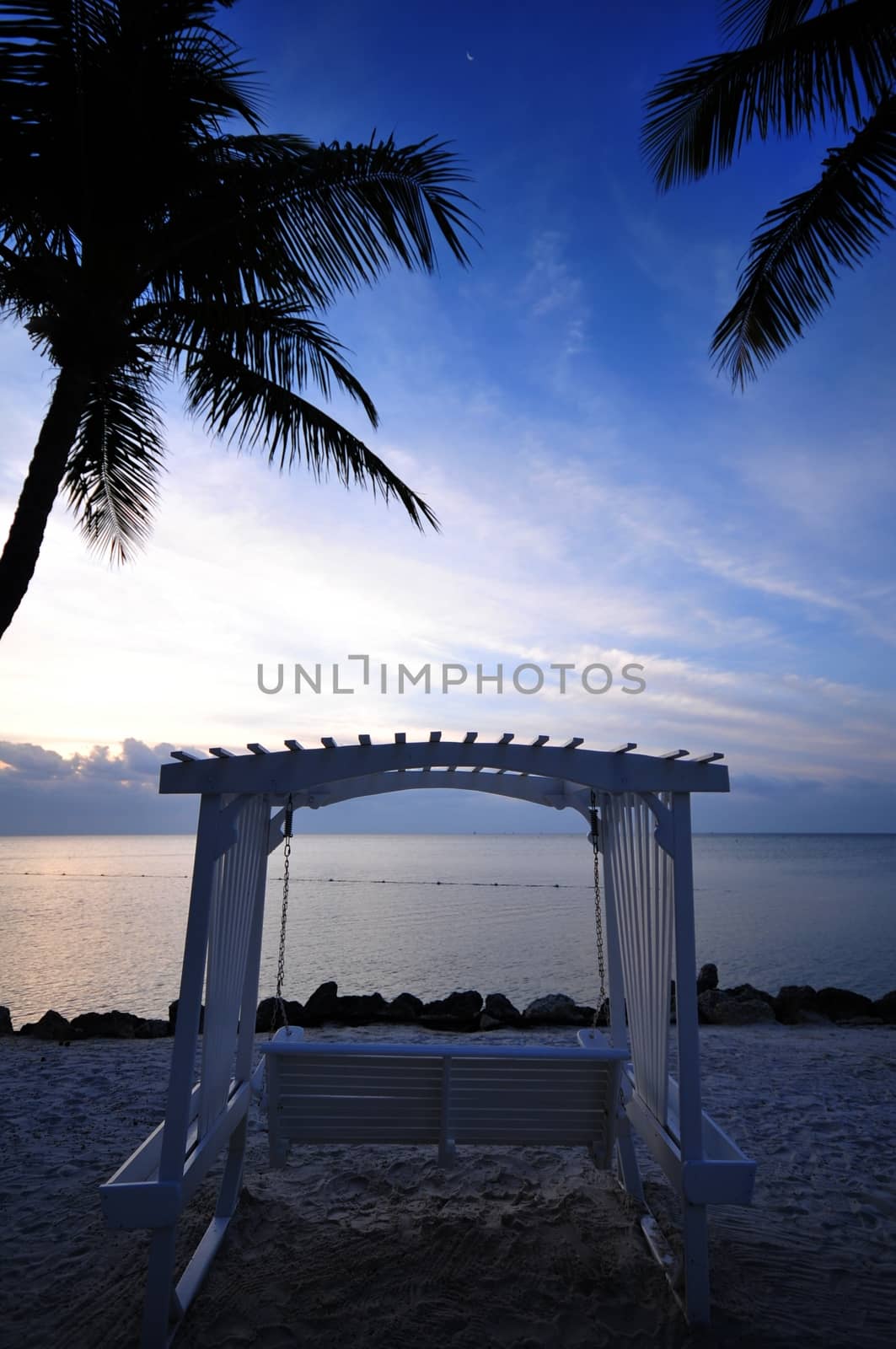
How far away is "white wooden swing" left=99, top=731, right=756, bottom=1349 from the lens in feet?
10.5

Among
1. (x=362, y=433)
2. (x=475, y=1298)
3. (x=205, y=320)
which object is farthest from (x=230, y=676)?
(x=475, y=1298)

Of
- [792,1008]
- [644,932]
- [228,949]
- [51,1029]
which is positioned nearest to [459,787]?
[644,932]

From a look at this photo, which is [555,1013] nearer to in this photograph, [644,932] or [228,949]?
[644,932]

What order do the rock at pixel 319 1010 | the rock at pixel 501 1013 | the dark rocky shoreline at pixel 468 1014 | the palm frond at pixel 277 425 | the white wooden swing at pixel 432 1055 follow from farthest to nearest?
the rock at pixel 501 1013, the rock at pixel 319 1010, the dark rocky shoreline at pixel 468 1014, the palm frond at pixel 277 425, the white wooden swing at pixel 432 1055

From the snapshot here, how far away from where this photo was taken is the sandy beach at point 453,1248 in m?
3.21

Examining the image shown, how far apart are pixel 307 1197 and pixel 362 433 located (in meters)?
5.84

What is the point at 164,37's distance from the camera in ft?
16.0

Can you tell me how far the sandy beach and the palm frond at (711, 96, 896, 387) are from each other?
5780mm

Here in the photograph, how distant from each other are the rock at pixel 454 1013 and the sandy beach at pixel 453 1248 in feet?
10.8

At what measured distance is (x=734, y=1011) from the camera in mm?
9125

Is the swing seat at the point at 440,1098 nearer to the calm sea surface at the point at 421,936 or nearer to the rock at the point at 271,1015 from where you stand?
the rock at the point at 271,1015

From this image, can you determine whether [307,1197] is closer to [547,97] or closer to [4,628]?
[4,628]

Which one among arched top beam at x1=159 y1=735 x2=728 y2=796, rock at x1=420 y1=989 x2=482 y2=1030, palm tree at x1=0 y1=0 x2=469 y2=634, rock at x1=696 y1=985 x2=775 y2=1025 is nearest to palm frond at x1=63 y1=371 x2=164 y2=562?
palm tree at x1=0 y1=0 x2=469 y2=634

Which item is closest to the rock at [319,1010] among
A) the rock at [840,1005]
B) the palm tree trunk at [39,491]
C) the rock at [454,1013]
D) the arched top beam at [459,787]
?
the rock at [454,1013]
